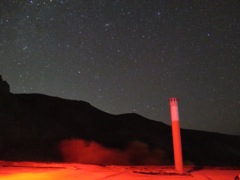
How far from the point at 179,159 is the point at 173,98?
2019 millimetres

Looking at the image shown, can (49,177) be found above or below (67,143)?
below

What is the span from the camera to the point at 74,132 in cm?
4825

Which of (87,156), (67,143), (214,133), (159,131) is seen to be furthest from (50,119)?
(214,133)

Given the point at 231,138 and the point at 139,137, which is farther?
the point at 231,138

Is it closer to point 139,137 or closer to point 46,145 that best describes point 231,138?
point 139,137

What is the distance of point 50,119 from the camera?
155 feet

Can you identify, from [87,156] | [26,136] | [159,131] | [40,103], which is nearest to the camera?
[87,156]

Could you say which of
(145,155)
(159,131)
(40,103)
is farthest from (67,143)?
(159,131)

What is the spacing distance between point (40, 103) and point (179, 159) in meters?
46.3

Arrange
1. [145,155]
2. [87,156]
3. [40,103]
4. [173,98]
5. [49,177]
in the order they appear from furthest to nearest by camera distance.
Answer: [40,103]
[145,155]
[87,156]
[173,98]
[49,177]

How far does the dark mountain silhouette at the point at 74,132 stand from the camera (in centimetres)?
3710

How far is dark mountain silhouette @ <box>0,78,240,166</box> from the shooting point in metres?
37.1

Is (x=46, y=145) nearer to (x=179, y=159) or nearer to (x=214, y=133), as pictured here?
(x=179, y=159)

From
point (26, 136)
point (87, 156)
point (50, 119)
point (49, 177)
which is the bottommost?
point (49, 177)
